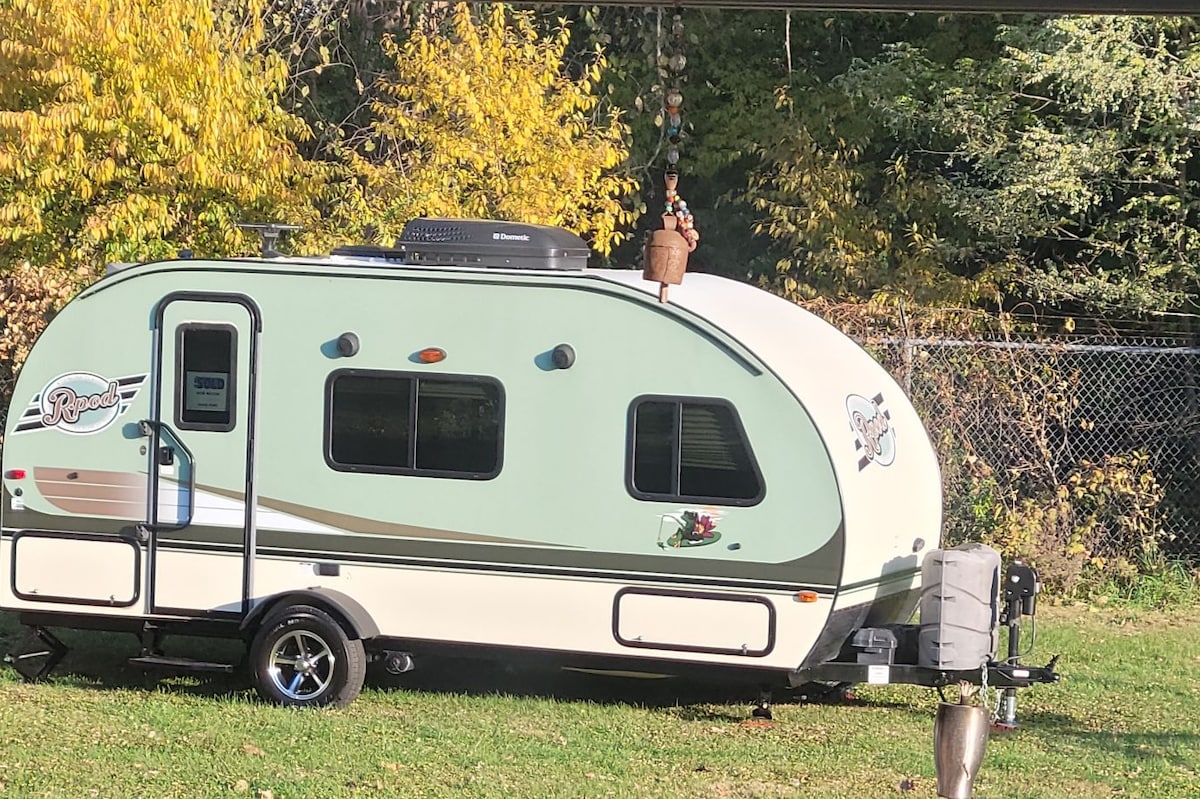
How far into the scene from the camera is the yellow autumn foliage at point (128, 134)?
12.1 metres

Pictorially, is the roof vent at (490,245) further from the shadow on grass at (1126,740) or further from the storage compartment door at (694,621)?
the shadow on grass at (1126,740)

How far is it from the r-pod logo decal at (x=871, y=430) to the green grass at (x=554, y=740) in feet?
4.60

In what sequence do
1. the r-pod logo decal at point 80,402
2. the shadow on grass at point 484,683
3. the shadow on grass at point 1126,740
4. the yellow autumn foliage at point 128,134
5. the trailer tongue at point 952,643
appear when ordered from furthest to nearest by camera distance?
the yellow autumn foliage at point 128,134
the shadow on grass at point 484,683
the r-pod logo decal at point 80,402
the trailer tongue at point 952,643
the shadow on grass at point 1126,740

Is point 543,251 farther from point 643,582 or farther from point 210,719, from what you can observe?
point 210,719

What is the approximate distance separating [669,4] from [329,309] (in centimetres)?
351

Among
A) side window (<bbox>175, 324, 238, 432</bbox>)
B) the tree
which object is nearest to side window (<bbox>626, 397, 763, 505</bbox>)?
side window (<bbox>175, 324, 238, 432</bbox>)

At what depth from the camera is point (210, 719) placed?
846 centimetres

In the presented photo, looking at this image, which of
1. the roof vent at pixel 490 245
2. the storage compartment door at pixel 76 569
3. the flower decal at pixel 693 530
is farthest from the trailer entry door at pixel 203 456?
the flower decal at pixel 693 530

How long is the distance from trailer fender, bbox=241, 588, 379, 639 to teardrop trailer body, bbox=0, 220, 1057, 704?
16 millimetres

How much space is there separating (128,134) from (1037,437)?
7.26 metres

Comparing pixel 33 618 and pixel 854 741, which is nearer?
pixel 854 741

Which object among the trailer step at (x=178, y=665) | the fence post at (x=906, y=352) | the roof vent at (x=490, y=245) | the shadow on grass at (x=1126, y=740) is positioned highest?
the roof vent at (x=490, y=245)

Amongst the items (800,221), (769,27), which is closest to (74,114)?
(800,221)

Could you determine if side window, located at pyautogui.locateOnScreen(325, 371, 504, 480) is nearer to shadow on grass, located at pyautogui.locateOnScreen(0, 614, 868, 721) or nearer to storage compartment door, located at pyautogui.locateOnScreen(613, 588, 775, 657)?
storage compartment door, located at pyautogui.locateOnScreen(613, 588, 775, 657)
